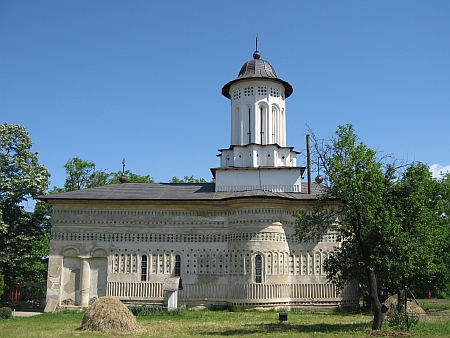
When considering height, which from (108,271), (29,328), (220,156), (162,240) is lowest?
(29,328)

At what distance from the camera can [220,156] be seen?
27.9m

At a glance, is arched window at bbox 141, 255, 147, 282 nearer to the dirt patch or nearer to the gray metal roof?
the gray metal roof

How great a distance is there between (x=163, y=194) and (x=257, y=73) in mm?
9043

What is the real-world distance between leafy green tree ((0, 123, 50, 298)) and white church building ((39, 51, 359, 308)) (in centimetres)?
446

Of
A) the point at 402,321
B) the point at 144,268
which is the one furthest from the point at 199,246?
the point at 402,321

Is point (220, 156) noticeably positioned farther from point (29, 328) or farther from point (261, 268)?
point (29, 328)

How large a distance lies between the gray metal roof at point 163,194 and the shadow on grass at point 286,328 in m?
7.44

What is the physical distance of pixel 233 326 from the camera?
694 inches

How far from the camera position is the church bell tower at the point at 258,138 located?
26.1 metres

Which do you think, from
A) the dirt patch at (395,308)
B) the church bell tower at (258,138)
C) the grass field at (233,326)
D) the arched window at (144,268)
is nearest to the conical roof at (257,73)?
the church bell tower at (258,138)

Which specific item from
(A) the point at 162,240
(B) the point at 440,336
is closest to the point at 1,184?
(A) the point at 162,240

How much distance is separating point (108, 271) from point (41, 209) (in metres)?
11.5

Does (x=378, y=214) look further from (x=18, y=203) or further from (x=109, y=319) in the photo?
(x=18, y=203)

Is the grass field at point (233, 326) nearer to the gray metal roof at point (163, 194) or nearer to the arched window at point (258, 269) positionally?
the arched window at point (258, 269)
